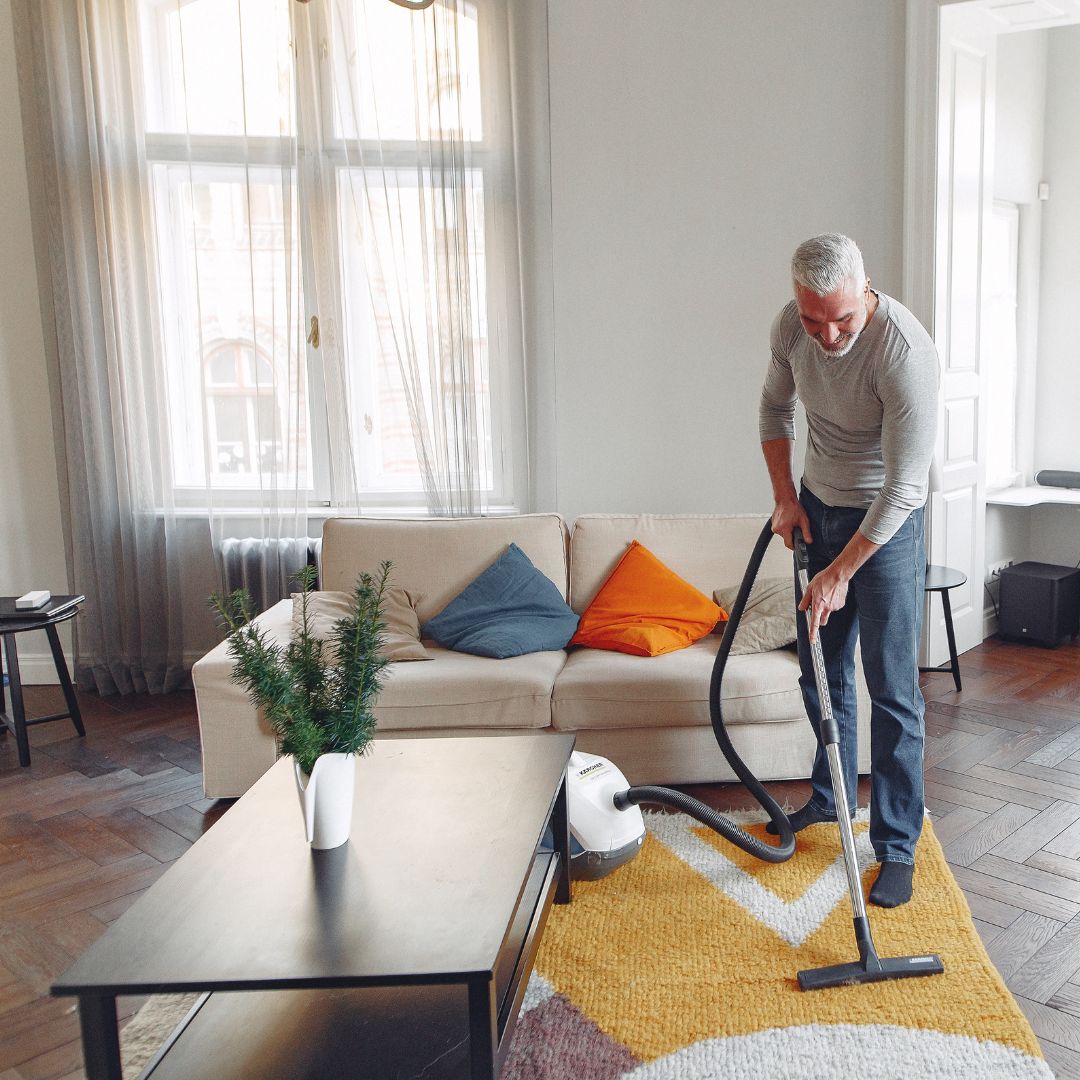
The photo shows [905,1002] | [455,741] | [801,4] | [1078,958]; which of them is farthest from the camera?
[801,4]

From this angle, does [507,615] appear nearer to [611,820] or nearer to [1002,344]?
[611,820]

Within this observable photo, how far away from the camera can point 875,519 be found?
88.2 inches

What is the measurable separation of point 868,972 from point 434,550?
6.11 ft

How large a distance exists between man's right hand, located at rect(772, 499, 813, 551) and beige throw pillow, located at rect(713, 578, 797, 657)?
1.50 feet

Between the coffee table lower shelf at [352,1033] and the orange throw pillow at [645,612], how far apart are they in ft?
4.35

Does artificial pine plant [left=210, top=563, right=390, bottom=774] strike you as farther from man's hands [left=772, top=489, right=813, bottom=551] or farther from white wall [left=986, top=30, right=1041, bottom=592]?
white wall [left=986, top=30, right=1041, bottom=592]

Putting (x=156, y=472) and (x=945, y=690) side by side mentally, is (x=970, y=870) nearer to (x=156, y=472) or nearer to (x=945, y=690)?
(x=945, y=690)

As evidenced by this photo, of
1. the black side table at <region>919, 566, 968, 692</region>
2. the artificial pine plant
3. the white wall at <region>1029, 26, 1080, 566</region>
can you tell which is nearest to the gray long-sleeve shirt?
the artificial pine plant

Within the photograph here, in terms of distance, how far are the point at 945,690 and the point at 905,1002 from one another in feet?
6.89

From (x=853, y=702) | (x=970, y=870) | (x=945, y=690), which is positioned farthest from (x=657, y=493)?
(x=970, y=870)

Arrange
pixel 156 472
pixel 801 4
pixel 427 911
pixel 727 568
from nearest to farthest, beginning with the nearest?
pixel 427 911, pixel 727 568, pixel 801 4, pixel 156 472

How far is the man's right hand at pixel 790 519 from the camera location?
2.56 meters

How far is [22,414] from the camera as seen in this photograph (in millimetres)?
4250

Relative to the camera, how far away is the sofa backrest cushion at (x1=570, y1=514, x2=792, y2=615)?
344cm
